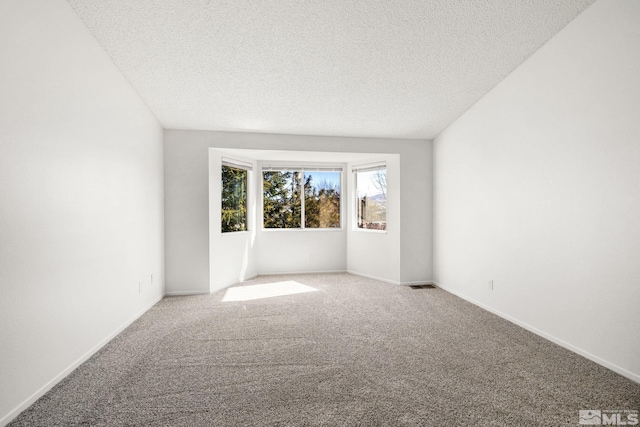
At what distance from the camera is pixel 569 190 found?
262 cm

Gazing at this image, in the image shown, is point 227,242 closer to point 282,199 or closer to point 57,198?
point 282,199

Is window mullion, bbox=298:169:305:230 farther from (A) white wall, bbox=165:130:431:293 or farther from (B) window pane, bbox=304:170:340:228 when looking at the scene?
(A) white wall, bbox=165:130:431:293

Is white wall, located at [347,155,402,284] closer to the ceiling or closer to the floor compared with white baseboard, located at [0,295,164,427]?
closer to the ceiling

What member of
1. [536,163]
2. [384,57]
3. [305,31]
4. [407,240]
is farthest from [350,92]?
[407,240]

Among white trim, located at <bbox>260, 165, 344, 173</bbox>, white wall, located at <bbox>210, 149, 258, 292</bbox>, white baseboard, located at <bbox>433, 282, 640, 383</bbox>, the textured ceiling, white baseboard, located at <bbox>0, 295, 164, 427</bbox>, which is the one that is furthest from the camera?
white trim, located at <bbox>260, 165, 344, 173</bbox>

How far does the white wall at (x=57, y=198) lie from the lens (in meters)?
1.77

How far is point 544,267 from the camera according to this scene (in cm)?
288

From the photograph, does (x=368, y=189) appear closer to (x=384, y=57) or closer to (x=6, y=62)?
(x=384, y=57)

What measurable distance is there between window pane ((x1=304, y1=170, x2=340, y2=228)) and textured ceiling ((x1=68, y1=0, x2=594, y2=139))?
1781 millimetres

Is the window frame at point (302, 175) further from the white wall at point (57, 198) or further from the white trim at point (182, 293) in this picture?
the white wall at point (57, 198)

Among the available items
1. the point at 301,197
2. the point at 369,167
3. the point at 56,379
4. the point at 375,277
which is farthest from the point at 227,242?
the point at 56,379

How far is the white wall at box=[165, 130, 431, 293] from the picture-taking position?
4.33 metres

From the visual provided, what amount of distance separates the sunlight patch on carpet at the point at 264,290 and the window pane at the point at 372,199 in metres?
1.67

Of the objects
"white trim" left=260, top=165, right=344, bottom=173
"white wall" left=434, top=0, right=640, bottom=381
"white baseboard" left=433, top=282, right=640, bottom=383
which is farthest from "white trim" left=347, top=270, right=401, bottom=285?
"white trim" left=260, top=165, right=344, bottom=173
